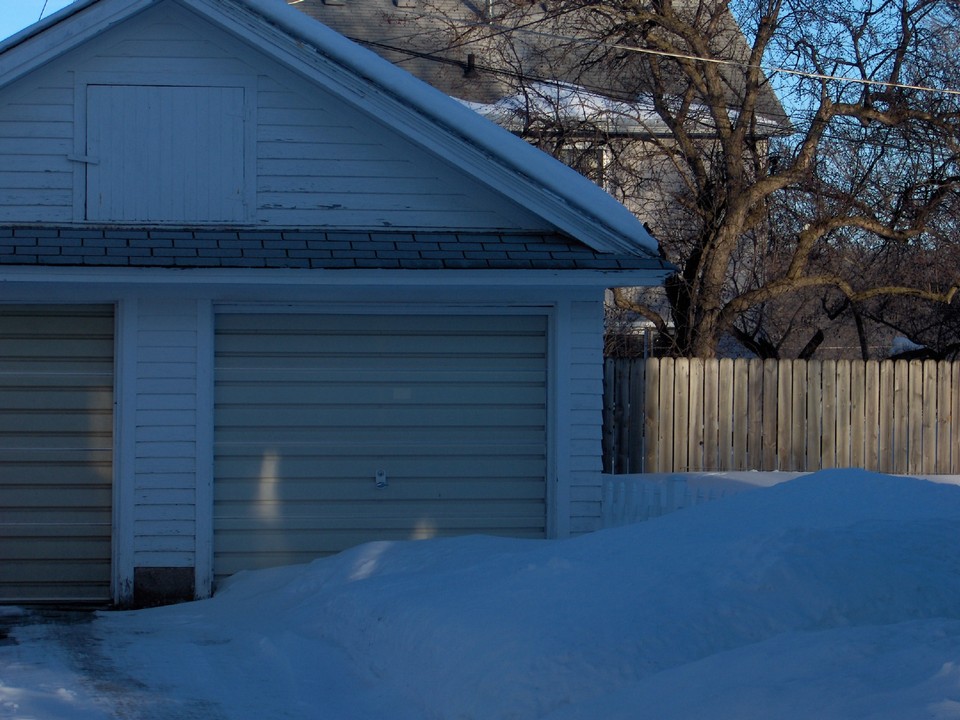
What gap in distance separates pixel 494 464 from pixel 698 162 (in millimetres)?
9161

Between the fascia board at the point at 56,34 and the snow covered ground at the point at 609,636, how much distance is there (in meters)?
4.15

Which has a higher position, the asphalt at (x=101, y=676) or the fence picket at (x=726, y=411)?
the fence picket at (x=726, y=411)

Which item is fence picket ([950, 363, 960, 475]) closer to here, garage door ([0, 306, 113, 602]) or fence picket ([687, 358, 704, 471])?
fence picket ([687, 358, 704, 471])

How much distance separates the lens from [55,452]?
8898 millimetres

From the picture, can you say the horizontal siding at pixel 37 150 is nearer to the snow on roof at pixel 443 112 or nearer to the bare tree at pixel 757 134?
the snow on roof at pixel 443 112

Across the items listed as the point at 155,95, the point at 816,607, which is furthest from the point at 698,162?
the point at 816,607

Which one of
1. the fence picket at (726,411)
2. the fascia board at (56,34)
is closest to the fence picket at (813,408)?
the fence picket at (726,411)

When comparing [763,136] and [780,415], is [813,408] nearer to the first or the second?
[780,415]

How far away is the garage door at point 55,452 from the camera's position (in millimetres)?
8883

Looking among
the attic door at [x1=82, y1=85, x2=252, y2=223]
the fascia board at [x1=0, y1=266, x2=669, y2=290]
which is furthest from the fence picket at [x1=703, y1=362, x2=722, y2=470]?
the attic door at [x1=82, y1=85, x2=252, y2=223]

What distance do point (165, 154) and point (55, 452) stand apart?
2501 mm

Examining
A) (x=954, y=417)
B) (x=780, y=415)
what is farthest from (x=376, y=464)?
(x=954, y=417)

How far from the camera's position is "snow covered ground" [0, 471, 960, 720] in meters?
4.41

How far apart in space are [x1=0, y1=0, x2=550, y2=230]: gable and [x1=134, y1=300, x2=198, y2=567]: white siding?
87 cm
